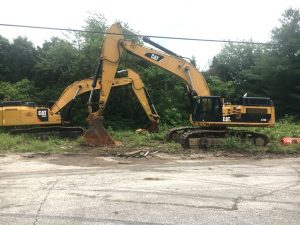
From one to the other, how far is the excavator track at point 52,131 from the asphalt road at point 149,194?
7.87 m

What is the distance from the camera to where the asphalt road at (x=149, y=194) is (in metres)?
7.37

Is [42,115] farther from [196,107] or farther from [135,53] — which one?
[196,107]

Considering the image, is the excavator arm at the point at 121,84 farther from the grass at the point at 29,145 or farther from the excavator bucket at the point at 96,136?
the excavator bucket at the point at 96,136

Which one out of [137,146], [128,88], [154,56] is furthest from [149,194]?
[128,88]

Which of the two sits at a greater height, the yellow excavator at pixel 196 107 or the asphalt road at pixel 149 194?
the yellow excavator at pixel 196 107

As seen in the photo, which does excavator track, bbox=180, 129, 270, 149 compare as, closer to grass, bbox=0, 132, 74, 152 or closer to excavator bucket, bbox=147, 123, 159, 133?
grass, bbox=0, 132, 74, 152

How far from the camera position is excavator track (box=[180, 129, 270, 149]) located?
17.2m

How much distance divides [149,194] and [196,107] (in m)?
9.35

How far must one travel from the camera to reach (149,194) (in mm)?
8969

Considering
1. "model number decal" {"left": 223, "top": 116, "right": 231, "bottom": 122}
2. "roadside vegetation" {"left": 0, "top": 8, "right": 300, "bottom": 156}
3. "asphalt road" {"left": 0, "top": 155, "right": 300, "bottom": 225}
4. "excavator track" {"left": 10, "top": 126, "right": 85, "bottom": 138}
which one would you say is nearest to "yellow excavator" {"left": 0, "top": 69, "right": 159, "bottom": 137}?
"excavator track" {"left": 10, "top": 126, "right": 85, "bottom": 138}

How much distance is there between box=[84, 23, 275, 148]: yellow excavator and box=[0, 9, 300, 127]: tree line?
5.58 ft

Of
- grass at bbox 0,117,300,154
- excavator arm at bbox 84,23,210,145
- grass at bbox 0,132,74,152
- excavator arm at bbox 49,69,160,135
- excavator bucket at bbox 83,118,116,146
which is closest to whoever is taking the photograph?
grass at bbox 0,132,74,152

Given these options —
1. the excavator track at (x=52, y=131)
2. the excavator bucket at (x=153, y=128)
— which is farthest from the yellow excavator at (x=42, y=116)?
the excavator bucket at (x=153, y=128)

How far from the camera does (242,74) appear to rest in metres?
43.0
